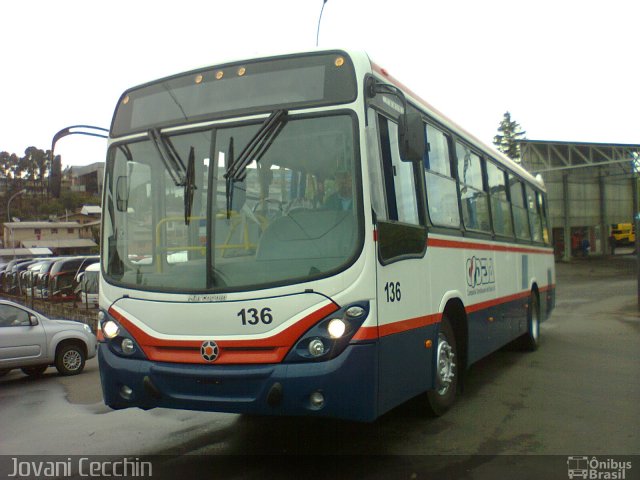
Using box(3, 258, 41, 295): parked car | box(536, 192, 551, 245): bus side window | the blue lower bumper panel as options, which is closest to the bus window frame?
the blue lower bumper panel

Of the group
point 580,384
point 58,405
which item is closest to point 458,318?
point 580,384

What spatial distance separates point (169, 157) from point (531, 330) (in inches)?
325

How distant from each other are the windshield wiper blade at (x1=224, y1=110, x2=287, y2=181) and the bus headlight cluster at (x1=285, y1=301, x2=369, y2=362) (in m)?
1.35

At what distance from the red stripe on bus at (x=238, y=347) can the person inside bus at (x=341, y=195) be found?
31.3 inches

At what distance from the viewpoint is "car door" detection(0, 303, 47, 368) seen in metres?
11.0

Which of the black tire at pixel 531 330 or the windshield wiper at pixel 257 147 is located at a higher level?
the windshield wiper at pixel 257 147

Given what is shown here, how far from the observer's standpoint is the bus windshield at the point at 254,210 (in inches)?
195

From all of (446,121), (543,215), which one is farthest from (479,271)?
(543,215)

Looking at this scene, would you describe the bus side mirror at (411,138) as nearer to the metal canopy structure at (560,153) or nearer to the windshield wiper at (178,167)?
the windshield wiper at (178,167)

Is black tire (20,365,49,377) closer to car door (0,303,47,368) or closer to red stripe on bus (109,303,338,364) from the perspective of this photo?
car door (0,303,47,368)

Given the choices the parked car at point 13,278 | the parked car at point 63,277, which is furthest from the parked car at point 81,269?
the parked car at point 13,278

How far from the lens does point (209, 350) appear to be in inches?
195

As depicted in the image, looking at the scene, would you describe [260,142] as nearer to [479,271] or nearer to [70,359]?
[479,271]

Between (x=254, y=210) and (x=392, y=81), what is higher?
(x=392, y=81)
